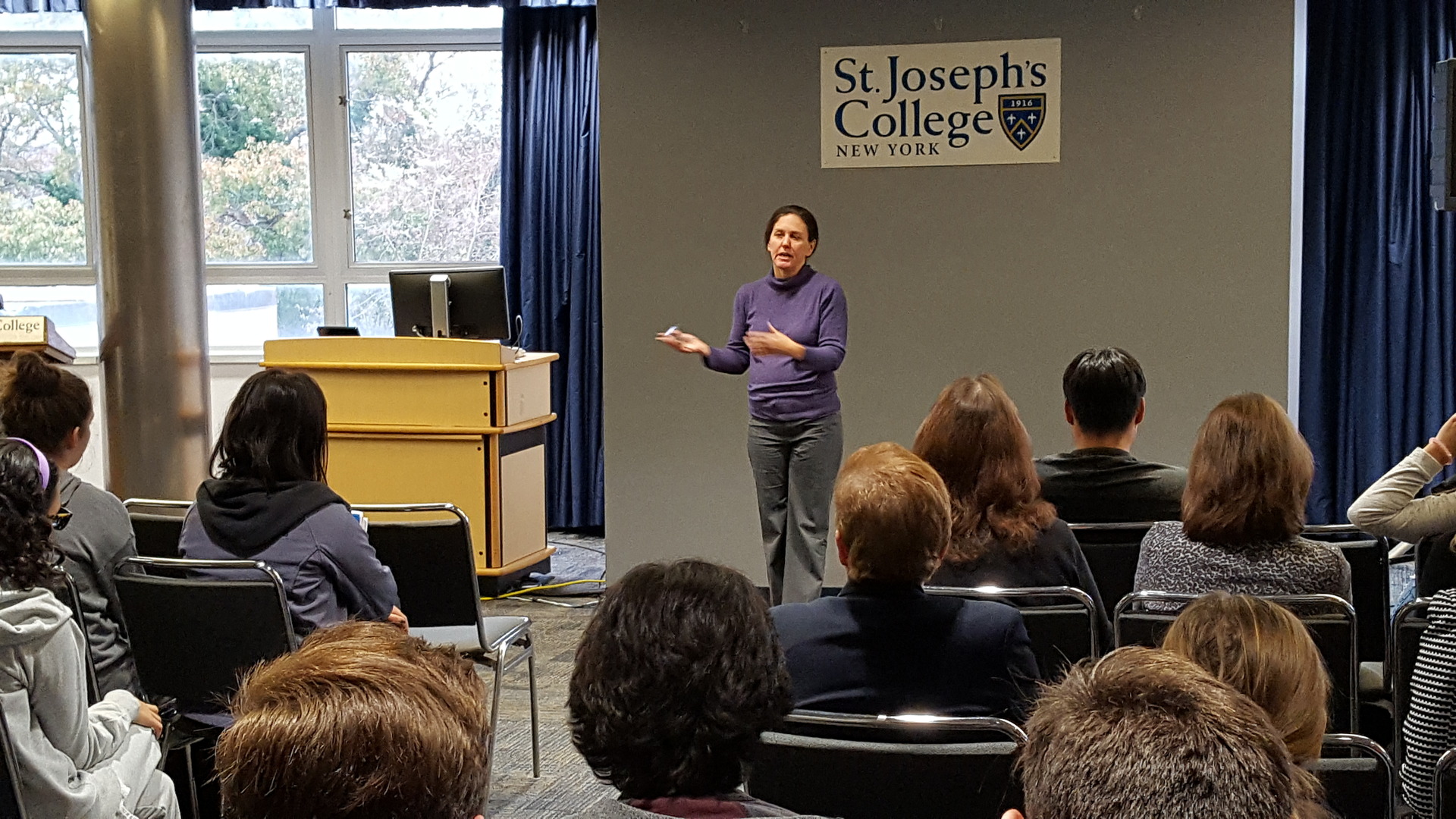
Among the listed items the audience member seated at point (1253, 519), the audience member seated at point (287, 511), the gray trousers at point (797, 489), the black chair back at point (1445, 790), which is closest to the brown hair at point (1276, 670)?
the black chair back at point (1445, 790)

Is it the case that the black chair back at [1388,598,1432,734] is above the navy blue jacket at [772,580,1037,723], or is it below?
below

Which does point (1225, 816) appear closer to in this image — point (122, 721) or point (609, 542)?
point (122, 721)

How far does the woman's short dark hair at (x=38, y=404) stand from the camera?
111 inches

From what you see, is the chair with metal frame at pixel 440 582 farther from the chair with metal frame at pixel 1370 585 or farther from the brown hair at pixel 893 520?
the chair with metal frame at pixel 1370 585

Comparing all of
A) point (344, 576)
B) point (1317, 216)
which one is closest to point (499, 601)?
point (344, 576)

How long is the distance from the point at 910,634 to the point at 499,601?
396 cm

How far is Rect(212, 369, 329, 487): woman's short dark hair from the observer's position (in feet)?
9.00

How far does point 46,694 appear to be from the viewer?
6.53ft

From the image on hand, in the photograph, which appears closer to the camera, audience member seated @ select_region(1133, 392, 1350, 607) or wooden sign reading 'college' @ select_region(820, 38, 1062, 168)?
audience member seated @ select_region(1133, 392, 1350, 607)

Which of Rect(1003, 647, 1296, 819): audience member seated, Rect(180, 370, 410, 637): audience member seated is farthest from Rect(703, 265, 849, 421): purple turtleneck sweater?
Rect(1003, 647, 1296, 819): audience member seated

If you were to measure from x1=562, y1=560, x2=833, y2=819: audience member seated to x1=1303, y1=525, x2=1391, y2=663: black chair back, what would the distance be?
6.46 ft

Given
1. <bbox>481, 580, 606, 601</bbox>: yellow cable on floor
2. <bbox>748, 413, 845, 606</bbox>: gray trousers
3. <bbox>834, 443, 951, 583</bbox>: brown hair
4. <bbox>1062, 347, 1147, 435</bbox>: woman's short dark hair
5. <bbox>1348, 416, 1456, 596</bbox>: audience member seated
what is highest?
<bbox>1062, 347, 1147, 435</bbox>: woman's short dark hair

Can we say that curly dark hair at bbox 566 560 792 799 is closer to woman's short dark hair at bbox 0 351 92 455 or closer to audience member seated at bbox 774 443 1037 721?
audience member seated at bbox 774 443 1037 721

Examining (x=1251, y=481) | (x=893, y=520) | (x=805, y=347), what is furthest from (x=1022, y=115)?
(x=893, y=520)
